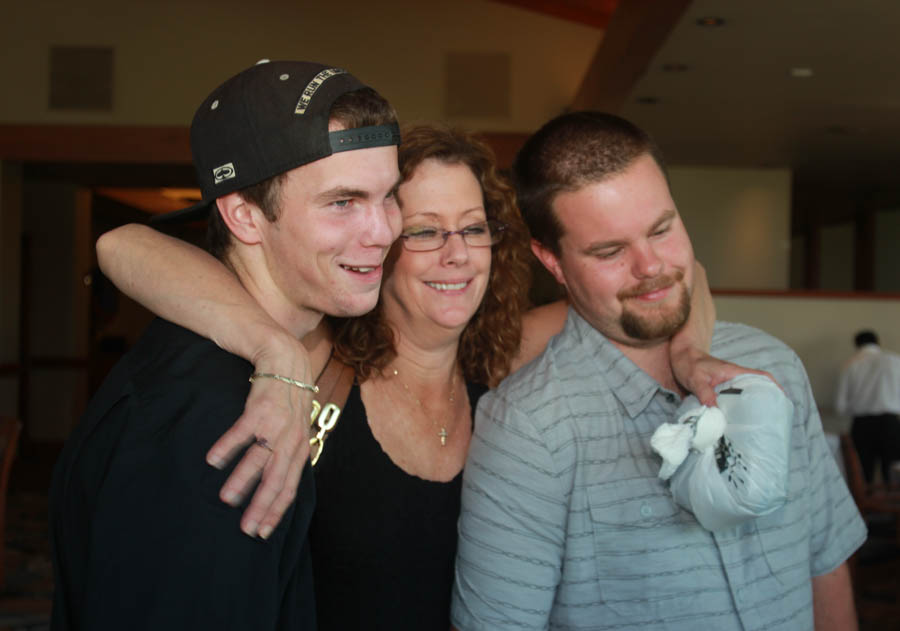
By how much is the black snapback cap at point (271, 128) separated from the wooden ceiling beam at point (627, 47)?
4.01 m

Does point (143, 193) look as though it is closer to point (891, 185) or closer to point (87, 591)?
point (891, 185)

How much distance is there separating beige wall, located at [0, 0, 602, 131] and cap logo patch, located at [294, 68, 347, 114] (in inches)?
293

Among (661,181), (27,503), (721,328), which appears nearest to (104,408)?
(661,181)

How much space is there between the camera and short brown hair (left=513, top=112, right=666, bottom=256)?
149 cm

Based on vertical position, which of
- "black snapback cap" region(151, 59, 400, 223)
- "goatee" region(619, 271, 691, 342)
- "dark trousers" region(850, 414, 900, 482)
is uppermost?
"black snapback cap" region(151, 59, 400, 223)

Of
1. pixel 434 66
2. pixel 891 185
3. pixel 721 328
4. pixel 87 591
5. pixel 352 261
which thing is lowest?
pixel 87 591

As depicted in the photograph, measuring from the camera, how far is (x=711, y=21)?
197 inches

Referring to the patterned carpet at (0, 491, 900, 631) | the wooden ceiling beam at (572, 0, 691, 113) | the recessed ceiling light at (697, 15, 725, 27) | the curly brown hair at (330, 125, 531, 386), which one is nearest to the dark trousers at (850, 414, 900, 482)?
the patterned carpet at (0, 491, 900, 631)

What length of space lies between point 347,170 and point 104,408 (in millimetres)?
448

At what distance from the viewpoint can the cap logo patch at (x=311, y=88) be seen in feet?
3.72

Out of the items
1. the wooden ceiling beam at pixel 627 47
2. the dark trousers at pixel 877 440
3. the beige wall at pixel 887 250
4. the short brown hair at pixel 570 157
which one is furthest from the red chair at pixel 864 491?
the beige wall at pixel 887 250

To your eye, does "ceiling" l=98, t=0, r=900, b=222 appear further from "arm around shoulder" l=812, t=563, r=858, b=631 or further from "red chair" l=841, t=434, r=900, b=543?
"arm around shoulder" l=812, t=563, r=858, b=631

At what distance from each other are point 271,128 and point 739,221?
33.7ft

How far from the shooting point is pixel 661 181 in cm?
151
